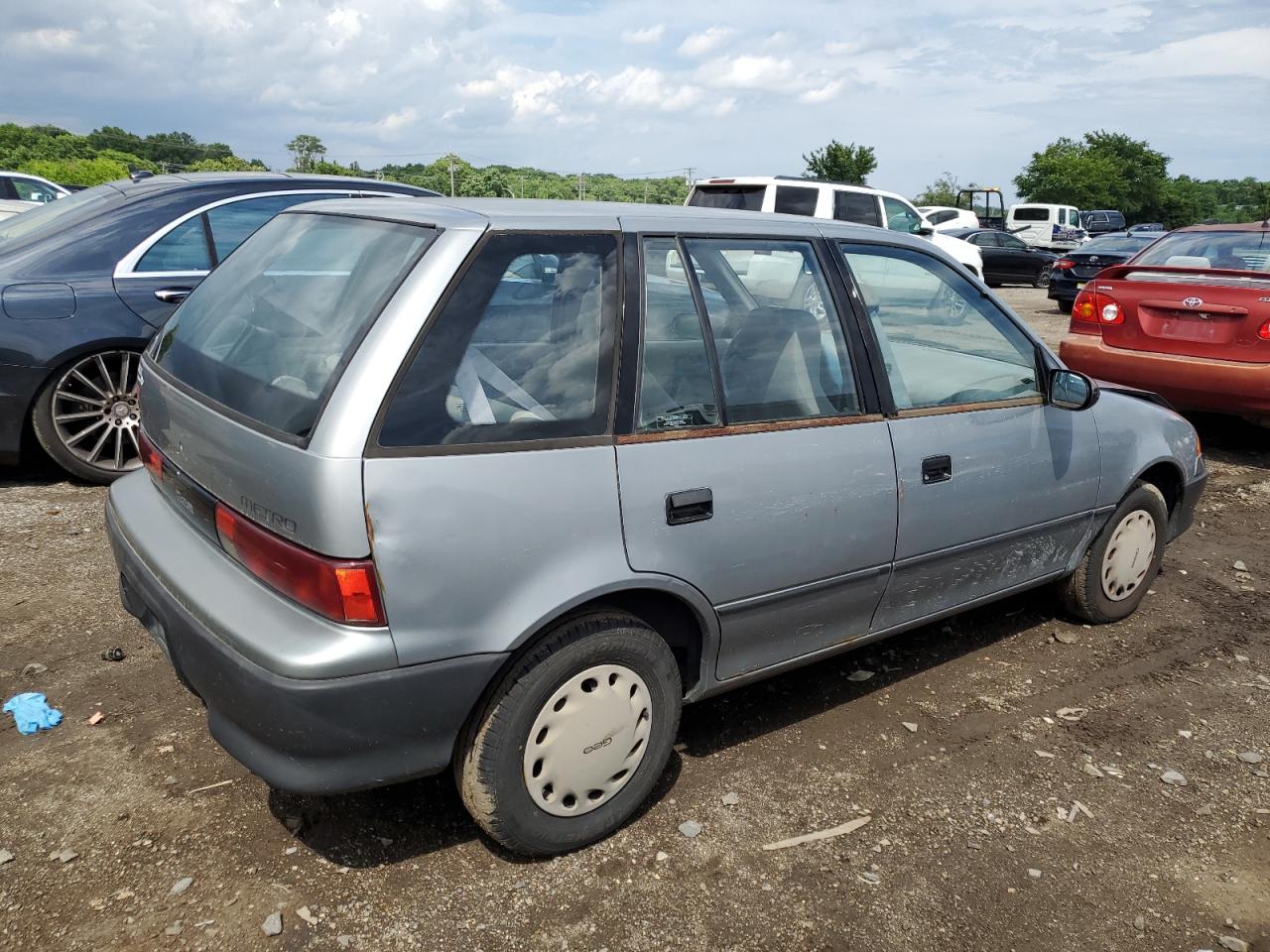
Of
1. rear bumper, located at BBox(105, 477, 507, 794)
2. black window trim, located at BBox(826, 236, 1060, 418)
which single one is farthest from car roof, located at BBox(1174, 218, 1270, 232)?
rear bumper, located at BBox(105, 477, 507, 794)

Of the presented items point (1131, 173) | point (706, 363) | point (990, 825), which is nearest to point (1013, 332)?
point (706, 363)

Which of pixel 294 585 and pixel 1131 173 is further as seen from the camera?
pixel 1131 173

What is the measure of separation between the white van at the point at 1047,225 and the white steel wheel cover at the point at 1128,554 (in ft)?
92.8

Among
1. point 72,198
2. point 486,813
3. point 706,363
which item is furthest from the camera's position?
point 72,198

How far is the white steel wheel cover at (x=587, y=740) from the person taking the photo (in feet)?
8.42

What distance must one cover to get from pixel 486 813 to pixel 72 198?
549 centimetres

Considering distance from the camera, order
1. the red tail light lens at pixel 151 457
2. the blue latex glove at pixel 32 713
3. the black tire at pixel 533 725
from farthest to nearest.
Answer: the blue latex glove at pixel 32 713 < the red tail light lens at pixel 151 457 < the black tire at pixel 533 725

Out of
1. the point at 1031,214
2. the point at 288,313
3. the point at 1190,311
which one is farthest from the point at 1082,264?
the point at 1031,214

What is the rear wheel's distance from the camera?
525cm

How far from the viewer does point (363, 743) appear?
230 centimetres

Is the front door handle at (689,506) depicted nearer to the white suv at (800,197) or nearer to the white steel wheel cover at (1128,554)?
the white steel wheel cover at (1128,554)

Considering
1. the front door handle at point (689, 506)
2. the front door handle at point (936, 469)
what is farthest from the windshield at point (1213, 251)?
the front door handle at point (689, 506)

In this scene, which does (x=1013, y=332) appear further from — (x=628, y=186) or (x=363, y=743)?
(x=628, y=186)

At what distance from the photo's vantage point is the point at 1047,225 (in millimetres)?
→ 31859
